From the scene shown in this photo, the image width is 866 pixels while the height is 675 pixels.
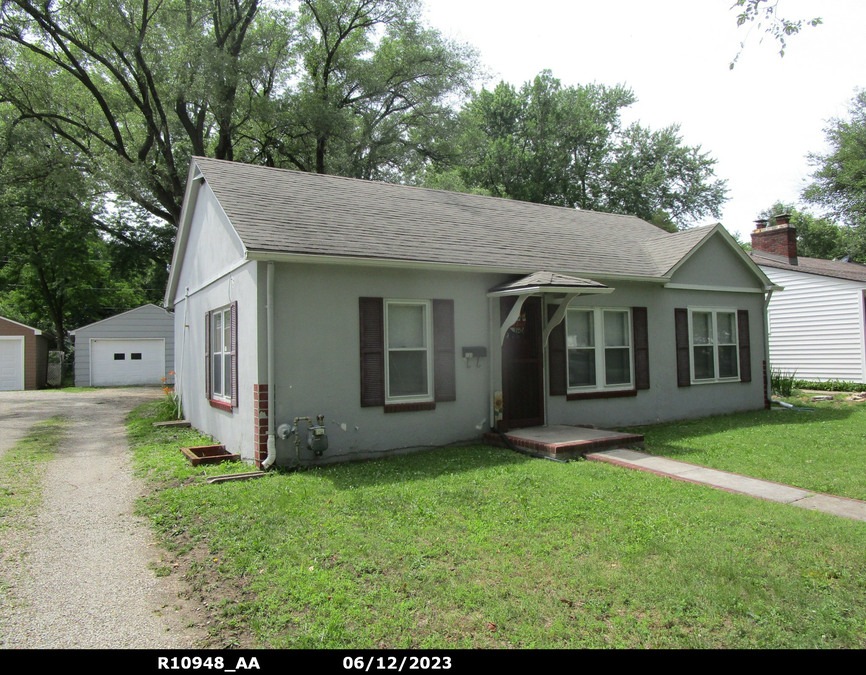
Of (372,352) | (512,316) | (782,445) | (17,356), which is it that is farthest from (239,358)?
(17,356)

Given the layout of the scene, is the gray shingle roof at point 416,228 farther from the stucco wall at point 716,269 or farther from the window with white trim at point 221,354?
the window with white trim at point 221,354

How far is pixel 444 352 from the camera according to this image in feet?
28.6

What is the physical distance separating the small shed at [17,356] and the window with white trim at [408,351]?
2221 cm

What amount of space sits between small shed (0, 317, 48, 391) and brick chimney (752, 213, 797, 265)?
1136 inches

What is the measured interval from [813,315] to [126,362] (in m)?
26.7

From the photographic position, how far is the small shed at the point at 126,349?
24891 millimetres

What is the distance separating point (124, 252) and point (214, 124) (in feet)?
27.5

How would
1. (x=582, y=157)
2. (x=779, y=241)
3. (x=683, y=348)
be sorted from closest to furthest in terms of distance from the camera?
(x=683, y=348), (x=779, y=241), (x=582, y=157)

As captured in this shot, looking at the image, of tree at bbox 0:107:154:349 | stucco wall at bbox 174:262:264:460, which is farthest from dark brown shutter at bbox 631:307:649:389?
tree at bbox 0:107:154:349

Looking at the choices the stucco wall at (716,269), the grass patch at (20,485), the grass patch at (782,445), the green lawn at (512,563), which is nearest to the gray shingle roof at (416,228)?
the stucco wall at (716,269)

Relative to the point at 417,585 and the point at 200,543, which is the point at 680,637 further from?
the point at 200,543

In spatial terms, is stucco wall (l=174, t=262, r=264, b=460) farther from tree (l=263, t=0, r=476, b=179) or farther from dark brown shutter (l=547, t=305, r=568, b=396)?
tree (l=263, t=0, r=476, b=179)

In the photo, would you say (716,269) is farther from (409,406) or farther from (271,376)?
(271,376)

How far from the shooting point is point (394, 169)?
88.0ft
